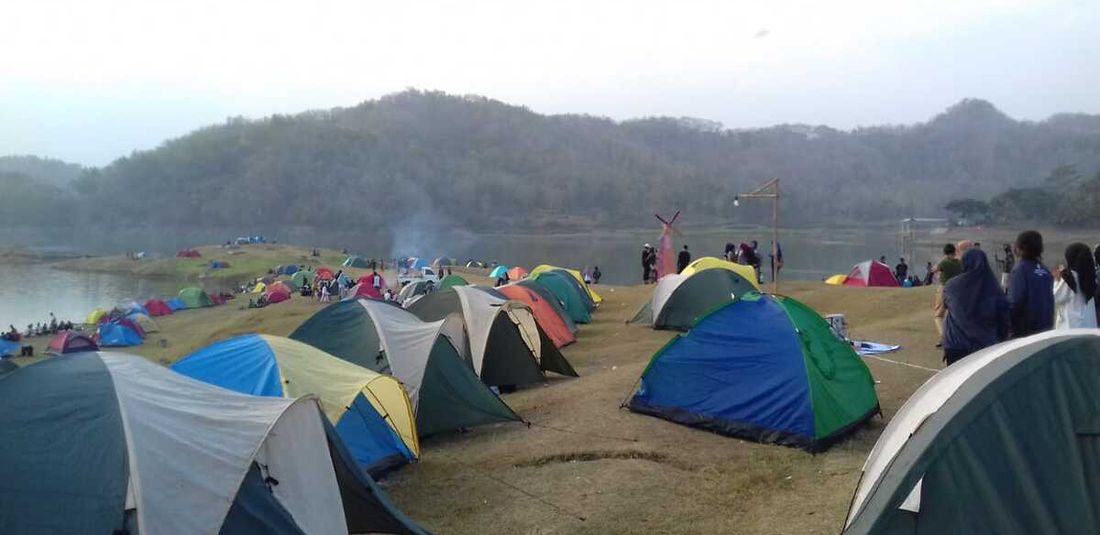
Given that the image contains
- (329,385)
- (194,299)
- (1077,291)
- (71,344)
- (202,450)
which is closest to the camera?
(202,450)

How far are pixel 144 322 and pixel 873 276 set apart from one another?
2522 centimetres

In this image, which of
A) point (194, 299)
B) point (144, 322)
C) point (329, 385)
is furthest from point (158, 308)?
point (329, 385)

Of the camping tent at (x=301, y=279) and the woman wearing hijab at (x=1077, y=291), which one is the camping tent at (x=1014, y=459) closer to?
the woman wearing hijab at (x=1077, y=291)

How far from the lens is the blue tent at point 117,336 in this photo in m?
27.2

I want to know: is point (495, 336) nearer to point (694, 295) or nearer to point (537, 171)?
point (694, 295)

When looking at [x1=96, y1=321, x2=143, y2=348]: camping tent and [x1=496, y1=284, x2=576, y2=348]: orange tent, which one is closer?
[x1=496, y1=284, x2=576, y2=348]: orange tent

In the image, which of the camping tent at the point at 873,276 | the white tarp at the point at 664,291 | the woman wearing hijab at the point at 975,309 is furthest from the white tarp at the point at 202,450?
the camping tent at the point at 873,276

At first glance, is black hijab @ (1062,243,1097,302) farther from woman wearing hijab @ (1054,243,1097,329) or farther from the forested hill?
the forested hill

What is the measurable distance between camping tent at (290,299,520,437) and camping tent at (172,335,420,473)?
916 mm

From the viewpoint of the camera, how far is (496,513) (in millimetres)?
6434

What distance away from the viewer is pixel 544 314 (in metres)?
15.6

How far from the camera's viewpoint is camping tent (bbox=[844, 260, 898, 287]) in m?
25.3

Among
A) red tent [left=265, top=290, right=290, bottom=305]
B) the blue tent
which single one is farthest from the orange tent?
red tent [left=265, top=290, right=290, bottom=305]

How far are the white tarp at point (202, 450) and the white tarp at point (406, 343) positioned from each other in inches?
127
